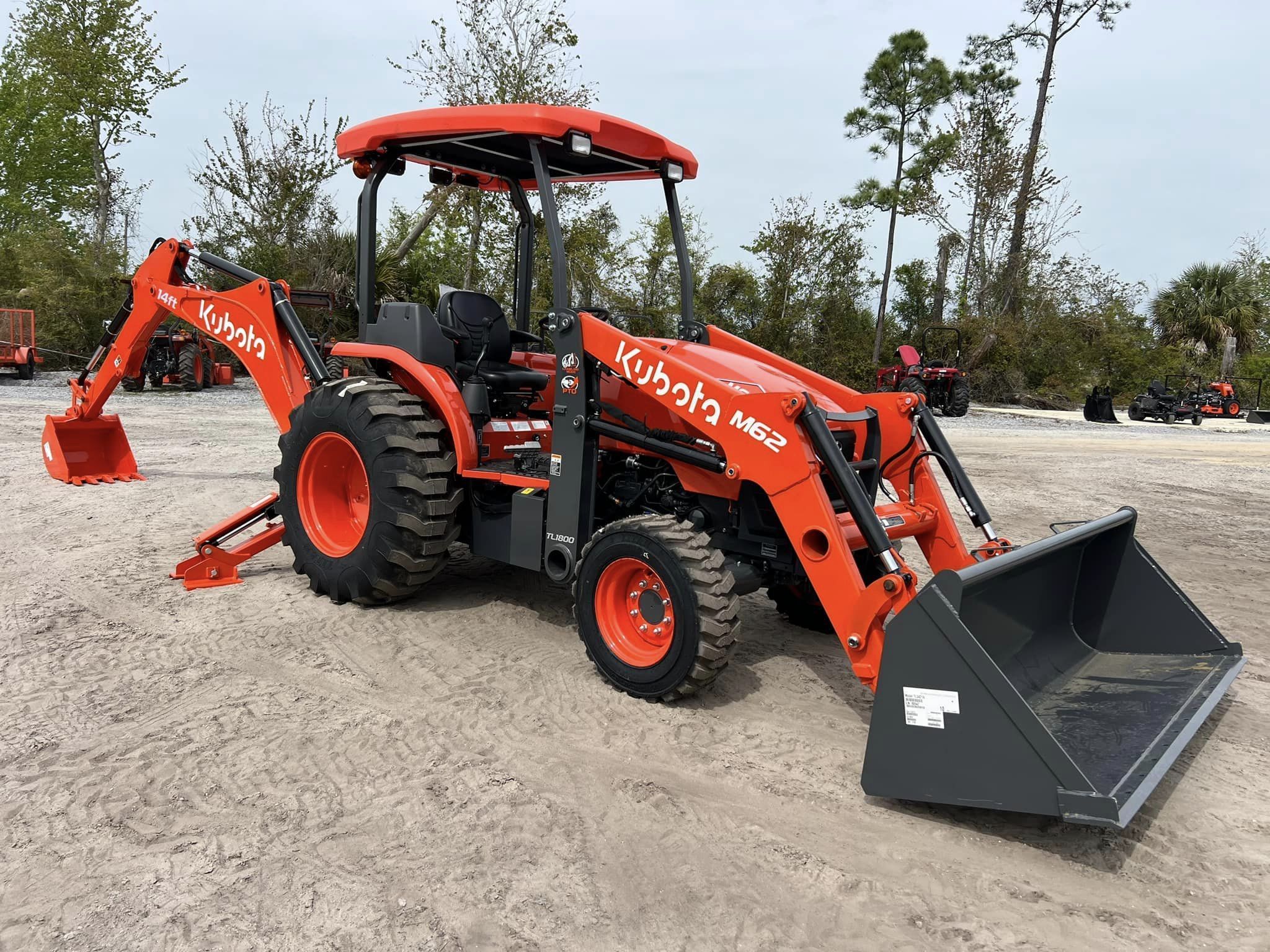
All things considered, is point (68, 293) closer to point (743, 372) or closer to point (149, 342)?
point (149, 342)

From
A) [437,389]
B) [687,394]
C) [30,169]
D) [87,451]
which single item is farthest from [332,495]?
[30,169]

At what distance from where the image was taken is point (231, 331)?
5973mm

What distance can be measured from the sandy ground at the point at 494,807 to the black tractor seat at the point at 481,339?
1.33 m

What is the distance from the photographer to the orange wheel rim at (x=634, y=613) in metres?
3.80

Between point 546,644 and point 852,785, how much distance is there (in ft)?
6.04

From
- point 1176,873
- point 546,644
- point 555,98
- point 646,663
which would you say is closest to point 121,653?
point 546,644

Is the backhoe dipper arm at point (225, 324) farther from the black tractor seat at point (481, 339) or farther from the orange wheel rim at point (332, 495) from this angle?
the black tractor seat at point (481, 339)

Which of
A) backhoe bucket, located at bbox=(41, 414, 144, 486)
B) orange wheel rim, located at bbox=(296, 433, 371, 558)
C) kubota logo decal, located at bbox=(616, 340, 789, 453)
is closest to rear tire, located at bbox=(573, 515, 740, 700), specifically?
kubota logo decal, located at bbox=(616, 340, 789, 453)

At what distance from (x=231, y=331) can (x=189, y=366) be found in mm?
15325

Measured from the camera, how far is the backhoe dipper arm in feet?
18.7

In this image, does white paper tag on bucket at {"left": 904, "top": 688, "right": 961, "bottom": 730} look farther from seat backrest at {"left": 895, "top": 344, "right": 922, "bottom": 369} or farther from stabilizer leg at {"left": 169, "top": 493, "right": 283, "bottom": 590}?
stabilizer leg at {"left": 169, "top": 493, "right": 283, "bottom": 590}

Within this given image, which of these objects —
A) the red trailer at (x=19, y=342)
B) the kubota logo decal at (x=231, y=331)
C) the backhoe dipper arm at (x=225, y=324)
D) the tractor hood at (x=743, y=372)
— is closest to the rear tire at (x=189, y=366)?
the red trailer at (x=19, y=342)

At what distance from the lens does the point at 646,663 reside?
3803mm

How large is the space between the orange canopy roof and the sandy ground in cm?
255
